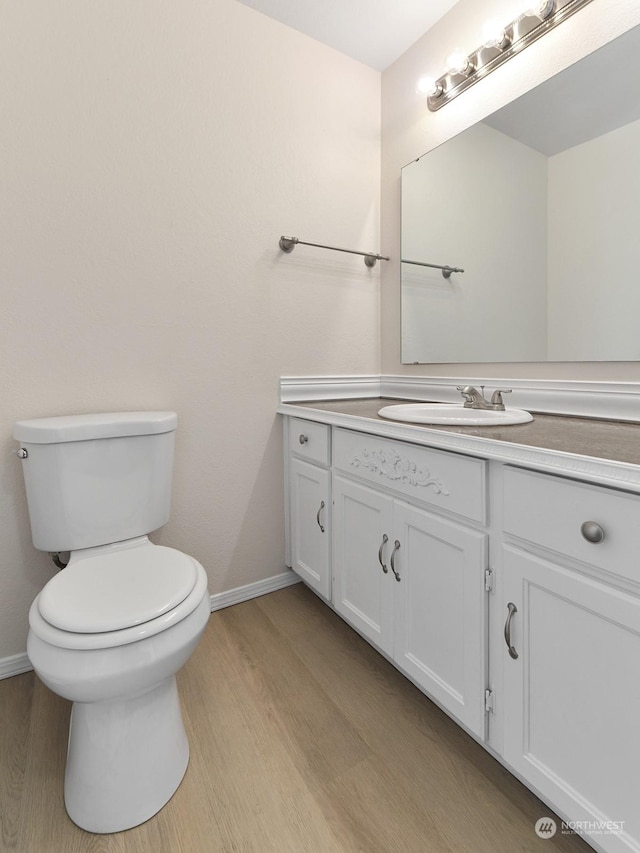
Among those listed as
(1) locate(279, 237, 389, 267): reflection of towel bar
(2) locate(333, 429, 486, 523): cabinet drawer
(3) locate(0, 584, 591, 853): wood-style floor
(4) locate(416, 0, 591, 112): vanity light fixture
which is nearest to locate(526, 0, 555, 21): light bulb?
(4) locate(416, 0, 591, 112): vanity light fixture

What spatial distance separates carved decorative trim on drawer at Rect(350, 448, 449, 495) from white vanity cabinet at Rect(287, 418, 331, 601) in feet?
0.71

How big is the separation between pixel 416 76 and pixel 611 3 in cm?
80

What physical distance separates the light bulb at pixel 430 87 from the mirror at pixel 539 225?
7.4 inches

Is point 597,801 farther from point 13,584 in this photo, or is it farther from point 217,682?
point 13,584

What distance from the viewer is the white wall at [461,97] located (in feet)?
4.05

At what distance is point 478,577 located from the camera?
0.97 meters

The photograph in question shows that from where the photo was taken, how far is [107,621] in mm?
883

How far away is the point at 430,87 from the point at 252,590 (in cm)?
211

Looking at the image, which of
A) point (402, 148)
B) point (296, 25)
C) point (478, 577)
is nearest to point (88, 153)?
point (296, 25)

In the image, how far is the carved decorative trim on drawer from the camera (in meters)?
1.09

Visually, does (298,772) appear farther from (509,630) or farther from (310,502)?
(310,502)

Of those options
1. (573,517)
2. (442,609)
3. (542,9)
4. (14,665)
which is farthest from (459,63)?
(14,665)

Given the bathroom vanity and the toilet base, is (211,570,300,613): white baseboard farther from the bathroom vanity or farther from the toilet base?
the toilet base

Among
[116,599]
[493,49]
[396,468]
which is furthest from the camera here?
[493,49]
